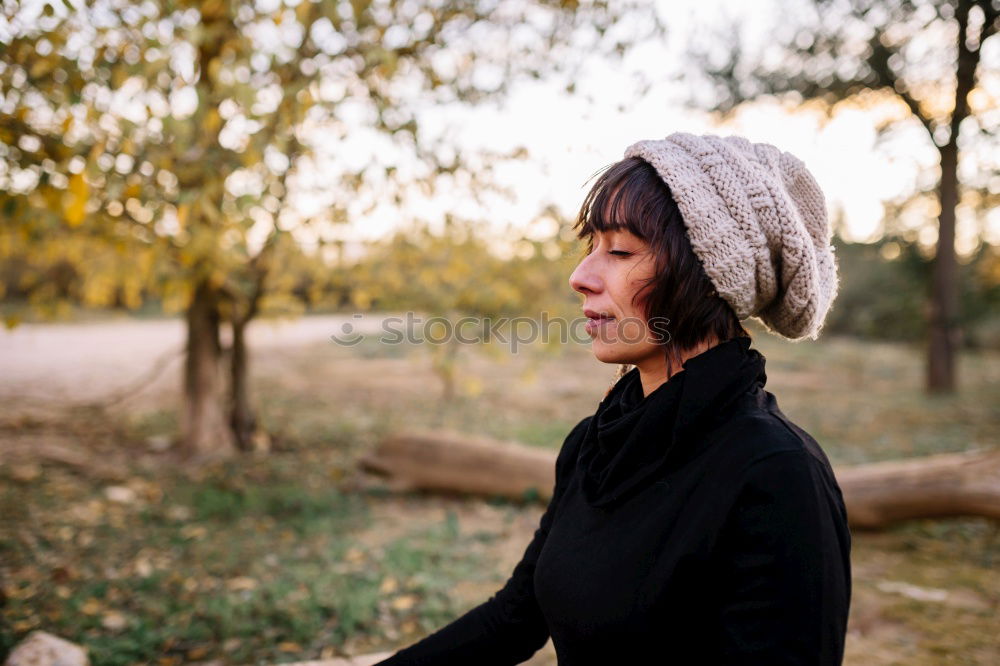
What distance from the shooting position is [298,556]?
13.8ft

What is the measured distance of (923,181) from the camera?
34.9 feet

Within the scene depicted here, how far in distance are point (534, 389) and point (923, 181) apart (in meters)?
7.13

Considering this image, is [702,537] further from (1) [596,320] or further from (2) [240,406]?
(2) [240,406]

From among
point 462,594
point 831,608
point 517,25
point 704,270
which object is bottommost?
point 462,594

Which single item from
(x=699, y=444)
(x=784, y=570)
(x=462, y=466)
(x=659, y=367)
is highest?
(x=659, y=367)

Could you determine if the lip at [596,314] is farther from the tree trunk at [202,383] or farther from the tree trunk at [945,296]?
the tree trunk at [945,296]

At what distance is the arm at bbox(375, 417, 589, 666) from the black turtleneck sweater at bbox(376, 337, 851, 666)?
0.18 metres

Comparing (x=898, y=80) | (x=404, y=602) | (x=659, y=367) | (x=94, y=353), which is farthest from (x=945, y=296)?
(x=94, y=353)

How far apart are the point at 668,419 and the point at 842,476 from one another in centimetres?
388

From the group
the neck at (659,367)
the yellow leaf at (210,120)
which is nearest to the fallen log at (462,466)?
the yellow leaf at (210,120)

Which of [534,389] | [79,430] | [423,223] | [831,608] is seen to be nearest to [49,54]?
[423,223]

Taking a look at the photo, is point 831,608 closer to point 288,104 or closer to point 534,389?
point 288,104

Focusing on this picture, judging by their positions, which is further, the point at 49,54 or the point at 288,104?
the point at 288,104

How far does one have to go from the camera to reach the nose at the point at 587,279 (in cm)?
135
